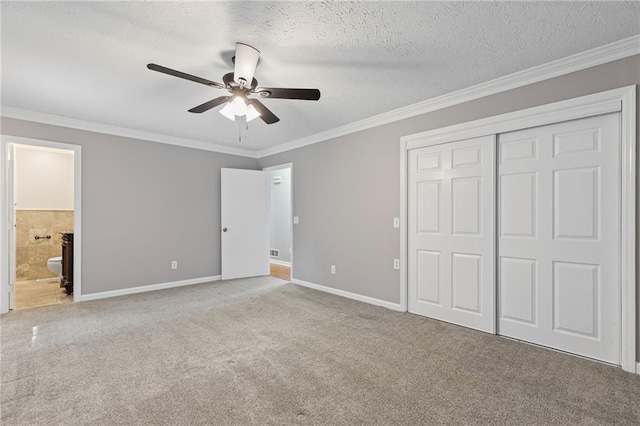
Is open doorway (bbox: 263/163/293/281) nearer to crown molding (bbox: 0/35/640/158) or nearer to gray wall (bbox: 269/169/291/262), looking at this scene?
gray wall (bbox: 269/169/291/262)

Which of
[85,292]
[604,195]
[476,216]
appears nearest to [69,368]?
[85,292]

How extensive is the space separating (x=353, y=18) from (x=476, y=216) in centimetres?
221

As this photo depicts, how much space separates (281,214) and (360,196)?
343 centimetres

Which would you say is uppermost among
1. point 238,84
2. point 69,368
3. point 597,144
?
point 238,84

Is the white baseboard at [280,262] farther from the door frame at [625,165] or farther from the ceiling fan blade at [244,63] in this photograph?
the door frame at [625,165]

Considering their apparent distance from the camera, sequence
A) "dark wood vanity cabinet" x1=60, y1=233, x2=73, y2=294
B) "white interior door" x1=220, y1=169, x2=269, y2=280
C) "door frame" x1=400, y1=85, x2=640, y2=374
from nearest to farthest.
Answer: "door frame" x1=400, y1=85, x2=640, y2=374
"dark wood vanity cabinet" x1=60, y1=233, x2=73, y2=294
"white interior door" x1=220, y1=169, x2=269, y2=280

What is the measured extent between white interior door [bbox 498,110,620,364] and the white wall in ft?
23.0

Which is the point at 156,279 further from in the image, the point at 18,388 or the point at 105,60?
the point at 105,60

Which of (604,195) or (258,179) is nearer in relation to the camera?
(604,195)

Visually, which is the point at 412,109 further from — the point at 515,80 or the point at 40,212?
the point at 40,212

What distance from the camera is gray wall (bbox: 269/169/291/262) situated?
281 inches

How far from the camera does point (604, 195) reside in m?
2.40

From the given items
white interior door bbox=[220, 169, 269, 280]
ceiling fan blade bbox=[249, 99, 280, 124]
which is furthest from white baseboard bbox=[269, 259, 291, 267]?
ceiling fan blade bbox=[249, 99, 280, 124]

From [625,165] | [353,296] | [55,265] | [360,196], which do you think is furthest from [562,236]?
[55,265]
